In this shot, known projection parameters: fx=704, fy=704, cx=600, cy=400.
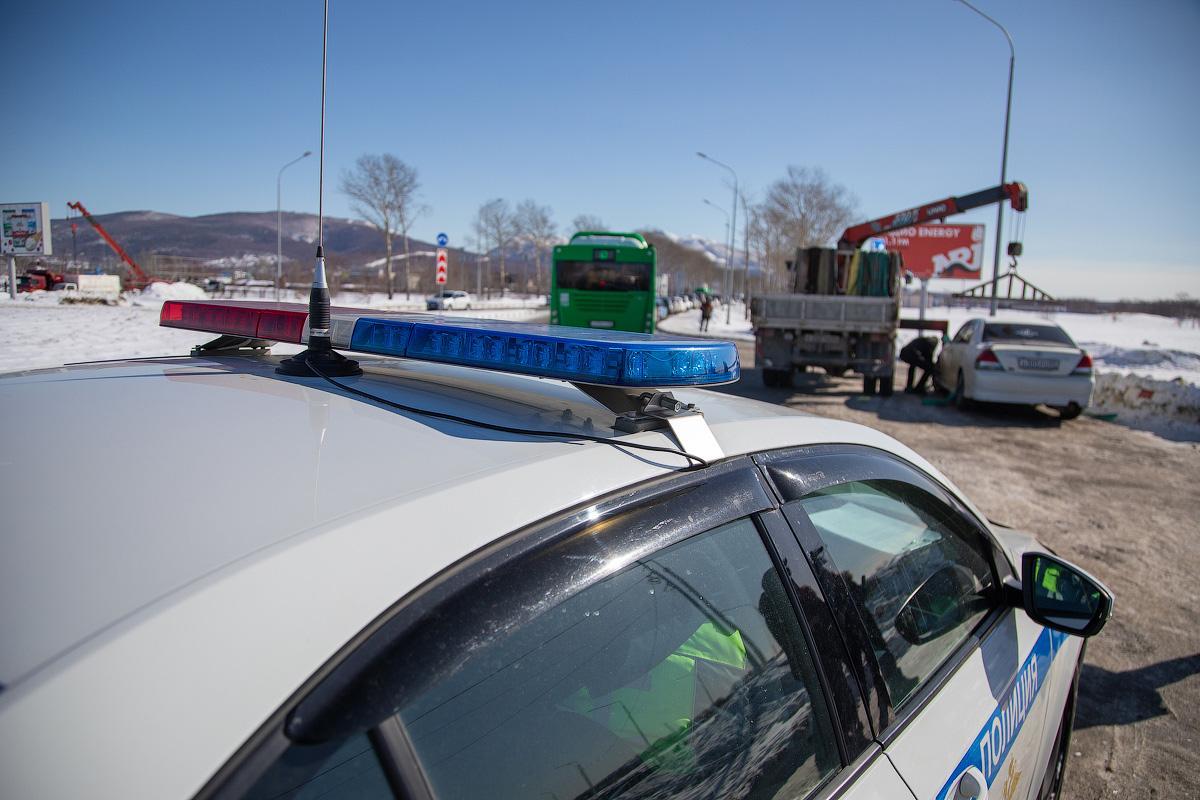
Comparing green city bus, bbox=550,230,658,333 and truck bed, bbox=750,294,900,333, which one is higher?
green city bus, bbox=550,230,658,333

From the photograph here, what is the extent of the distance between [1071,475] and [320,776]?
28.8 ft

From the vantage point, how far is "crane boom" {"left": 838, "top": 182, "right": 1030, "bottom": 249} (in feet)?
47.7

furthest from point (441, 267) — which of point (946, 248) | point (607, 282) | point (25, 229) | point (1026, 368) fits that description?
point (946, 248)

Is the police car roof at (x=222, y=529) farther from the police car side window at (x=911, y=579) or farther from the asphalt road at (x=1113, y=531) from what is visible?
the asphalt road at (x=1113, y=531)

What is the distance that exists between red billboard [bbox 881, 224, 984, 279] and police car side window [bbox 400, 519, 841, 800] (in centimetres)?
5866

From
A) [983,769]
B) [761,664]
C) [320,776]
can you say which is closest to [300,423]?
[320,776]

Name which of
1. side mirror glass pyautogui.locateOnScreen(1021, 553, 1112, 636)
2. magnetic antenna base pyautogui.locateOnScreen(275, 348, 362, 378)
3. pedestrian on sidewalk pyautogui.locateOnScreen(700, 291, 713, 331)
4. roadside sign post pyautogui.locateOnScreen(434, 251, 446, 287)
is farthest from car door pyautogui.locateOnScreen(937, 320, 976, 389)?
pedestrian on sidewalk pyautogui.locateOnScreen(700, 291, 713, 331)

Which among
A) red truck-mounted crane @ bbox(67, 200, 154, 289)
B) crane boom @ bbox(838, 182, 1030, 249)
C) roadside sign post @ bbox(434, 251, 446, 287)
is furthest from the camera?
red truck-mounted crane @ bbox(67, 200, 154, 289)

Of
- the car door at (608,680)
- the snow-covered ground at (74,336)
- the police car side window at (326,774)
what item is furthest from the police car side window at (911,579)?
the snow-covered ground at (74,336)

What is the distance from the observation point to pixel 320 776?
0.71 meters

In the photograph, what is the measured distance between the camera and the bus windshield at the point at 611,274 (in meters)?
19.2

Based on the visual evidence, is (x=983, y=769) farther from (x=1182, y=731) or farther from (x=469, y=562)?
(x=1182, y=731)

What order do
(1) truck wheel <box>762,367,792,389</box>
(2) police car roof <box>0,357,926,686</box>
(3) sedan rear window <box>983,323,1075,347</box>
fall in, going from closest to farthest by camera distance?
(2) police car roof <box>0,357,926,686</box>, (3) sedan rear window <box>983,323,1075,347</box>, (1) truck wheel <box>762,367,792,389</box>

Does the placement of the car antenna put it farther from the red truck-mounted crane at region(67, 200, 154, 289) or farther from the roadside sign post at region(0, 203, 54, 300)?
the red truck-mounted crane at region(67, 200, 154, 289)
